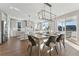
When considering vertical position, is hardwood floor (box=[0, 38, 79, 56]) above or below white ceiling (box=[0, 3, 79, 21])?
below

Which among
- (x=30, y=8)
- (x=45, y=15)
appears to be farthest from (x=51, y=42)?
(x=30, y=8)

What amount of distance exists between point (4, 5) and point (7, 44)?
103cm

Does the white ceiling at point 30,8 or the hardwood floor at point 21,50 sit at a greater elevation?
the white ceiling at point 30,8

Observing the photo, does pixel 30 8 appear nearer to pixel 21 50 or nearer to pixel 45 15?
pixel 45 15

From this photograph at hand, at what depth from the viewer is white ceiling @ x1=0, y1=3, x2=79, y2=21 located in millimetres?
2971

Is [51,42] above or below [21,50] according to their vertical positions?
above

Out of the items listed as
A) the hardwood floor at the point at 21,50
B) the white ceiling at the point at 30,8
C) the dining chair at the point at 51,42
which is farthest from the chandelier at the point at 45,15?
the hardwood floor at the point at 21,50

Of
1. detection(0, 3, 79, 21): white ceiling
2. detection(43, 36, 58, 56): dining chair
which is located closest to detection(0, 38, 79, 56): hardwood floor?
detection(43, 36, 58, 56): dining chair

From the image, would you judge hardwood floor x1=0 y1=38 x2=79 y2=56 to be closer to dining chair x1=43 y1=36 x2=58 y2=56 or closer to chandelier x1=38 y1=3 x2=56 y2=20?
dining chair x1=43 y1=36 x2=58 y2=56

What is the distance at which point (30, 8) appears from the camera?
2998mm

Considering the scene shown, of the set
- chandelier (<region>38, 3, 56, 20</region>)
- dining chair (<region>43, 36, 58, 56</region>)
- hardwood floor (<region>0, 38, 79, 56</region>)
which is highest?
chandelier (<region>38, 3, 56, 20</region>)

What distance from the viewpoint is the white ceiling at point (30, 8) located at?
2.97 metres

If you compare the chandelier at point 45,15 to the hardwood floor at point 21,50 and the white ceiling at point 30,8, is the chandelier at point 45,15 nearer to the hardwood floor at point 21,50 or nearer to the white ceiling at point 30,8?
the white ceiling at point 30,8

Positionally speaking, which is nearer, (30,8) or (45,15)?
(30,8)
